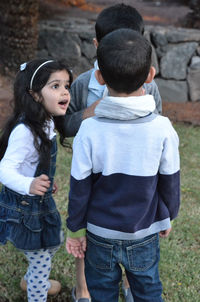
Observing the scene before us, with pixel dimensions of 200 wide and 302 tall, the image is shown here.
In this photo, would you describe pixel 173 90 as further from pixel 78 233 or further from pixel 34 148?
pixel 78 233

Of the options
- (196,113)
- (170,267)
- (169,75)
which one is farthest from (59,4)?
(170,267)

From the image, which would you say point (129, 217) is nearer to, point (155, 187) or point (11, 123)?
point (155, 187)

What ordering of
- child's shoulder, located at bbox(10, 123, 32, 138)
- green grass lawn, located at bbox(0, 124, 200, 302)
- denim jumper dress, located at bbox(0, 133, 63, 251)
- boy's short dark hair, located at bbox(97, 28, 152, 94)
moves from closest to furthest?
boy's short dark hair, located at bbox(97, 28, 152, 94)
child's shoulder, located at bbox(10, 123, 32, 138)
denim jumper dress, located at bbox(0, 133, 63, 251)
green grass lawn, located at bbox(0, 124, 200, 302)

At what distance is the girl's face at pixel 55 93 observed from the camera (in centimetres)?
221

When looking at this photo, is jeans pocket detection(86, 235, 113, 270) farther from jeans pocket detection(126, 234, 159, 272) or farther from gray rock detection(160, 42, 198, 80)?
gray rock detection(160, 42, 198, 80)

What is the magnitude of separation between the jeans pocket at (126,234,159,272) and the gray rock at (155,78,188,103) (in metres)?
5.96

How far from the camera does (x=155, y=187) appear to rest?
188 centimetres

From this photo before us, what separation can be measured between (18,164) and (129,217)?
63cm

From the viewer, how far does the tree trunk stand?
7.12 metres

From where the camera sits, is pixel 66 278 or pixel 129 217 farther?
pixel 66 278

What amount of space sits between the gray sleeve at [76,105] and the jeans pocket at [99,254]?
694 millimetres

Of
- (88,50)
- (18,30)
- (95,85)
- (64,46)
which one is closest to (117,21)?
(95,85)

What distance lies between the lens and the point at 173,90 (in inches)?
302

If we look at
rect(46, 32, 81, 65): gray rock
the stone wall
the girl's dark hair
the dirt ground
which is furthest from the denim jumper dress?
rect(46, 32, 81, 65): gray rock
